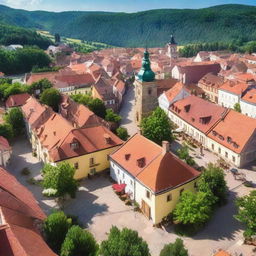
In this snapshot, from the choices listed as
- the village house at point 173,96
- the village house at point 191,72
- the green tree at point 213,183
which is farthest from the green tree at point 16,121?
the village house at point 191,72

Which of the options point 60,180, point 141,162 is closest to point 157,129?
point 141,162

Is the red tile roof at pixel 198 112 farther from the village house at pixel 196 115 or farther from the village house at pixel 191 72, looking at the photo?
the village house at pixel 191 72

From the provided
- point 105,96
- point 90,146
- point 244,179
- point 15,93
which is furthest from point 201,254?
point 15,93

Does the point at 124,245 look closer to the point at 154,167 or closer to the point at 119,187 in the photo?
the point at 154,167

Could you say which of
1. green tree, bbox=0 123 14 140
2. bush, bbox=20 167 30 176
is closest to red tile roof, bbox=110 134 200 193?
bush, bbox=20 167 30 176

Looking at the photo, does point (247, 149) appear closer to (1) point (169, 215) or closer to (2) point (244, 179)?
(2) point (244, 179)

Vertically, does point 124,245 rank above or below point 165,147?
below
